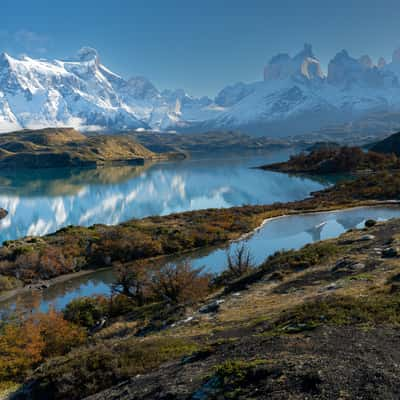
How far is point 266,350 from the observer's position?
9258mm

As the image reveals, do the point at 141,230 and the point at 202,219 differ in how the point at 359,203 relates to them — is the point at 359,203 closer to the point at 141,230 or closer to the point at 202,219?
the point at 202,219

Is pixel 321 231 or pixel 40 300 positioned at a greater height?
pixel 321 231

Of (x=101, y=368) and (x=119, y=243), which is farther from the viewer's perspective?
(x=119, y=243)

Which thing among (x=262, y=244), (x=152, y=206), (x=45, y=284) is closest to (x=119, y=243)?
(x=45, y=284)

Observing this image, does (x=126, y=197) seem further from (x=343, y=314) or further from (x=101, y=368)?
(x=343, y=314)

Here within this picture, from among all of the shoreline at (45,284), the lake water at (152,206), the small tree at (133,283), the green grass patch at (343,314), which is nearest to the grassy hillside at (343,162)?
the lake water at (152,206)

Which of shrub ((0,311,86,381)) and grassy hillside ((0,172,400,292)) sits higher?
shrub ((0,311,86,381))

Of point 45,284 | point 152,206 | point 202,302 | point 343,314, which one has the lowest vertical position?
point 45,284

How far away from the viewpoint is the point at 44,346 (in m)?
18.7

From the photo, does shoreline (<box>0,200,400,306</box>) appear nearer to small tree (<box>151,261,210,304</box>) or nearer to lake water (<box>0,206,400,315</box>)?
lake water (<box>0,206,400,315</box>)

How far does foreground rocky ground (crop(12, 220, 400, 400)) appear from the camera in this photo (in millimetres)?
7191

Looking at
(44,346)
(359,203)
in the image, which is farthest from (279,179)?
(44,346)

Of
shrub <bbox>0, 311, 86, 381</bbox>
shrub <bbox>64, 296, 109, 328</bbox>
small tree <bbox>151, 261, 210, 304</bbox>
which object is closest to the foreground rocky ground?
shrub <bbox>0, 311, 86, 381</bbox>

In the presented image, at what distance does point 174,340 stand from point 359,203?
56168 millimetres
